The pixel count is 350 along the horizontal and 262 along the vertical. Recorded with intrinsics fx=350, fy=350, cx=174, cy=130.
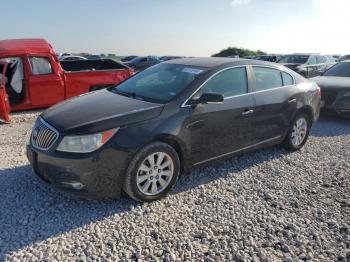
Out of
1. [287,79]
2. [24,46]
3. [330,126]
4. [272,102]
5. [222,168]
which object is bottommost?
[222,168]

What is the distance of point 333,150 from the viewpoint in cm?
622

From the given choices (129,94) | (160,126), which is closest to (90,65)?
(129,94)

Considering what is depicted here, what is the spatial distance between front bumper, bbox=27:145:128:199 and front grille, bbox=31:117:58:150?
12cm

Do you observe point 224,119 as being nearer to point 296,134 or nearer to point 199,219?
point 199,219

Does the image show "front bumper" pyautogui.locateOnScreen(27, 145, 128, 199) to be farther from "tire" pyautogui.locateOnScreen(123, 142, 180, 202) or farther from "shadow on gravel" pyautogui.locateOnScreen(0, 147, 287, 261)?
"shadow on gravel" pyautogui.locateOnScreen(0, 147, 287, 261)

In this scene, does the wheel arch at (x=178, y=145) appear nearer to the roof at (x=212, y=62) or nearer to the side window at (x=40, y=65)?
the roof at (x=212, y=62)

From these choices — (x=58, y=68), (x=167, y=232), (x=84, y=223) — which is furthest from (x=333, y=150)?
(x=58, y=68)

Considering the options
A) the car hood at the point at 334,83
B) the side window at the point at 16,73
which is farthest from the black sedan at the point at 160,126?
the side window at the point at 16,73

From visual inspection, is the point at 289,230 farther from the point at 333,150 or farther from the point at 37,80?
the point at 37,80

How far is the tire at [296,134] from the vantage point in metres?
5.84

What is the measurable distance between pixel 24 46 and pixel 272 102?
6089 millimetres

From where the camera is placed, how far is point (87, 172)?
11.8ft

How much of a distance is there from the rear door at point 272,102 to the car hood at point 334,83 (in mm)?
3314

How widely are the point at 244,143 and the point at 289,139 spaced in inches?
49.0
